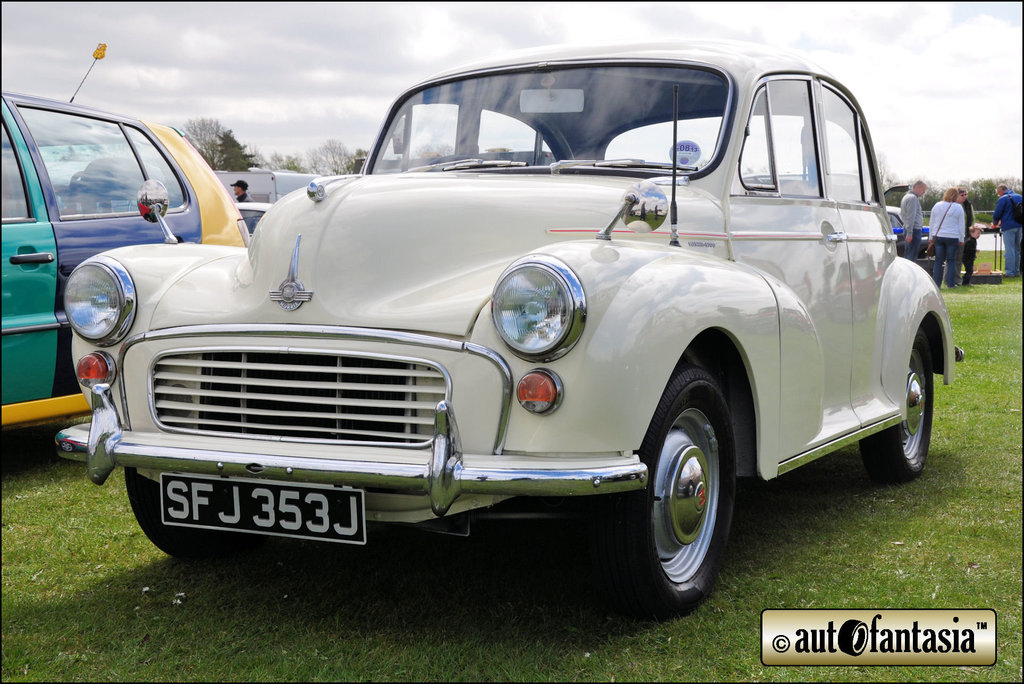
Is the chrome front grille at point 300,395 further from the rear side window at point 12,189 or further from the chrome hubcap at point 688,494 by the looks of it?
the rear side window at point 12,189

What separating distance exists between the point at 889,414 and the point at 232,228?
3.75 meters

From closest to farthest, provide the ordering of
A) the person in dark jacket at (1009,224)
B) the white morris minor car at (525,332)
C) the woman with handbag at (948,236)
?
the white morris minor car at (525,332) < the woman with handbag at (948,236) < the person in dark jacket at (1009,224)

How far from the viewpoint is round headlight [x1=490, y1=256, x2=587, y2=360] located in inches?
107

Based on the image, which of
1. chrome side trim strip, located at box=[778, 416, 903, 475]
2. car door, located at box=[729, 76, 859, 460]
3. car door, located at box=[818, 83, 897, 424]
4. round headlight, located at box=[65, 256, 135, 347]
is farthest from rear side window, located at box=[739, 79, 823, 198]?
round headlight, located at box=[65, 256, 135, 347]

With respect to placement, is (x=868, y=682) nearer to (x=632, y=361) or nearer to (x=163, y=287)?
(x=632, y=361)

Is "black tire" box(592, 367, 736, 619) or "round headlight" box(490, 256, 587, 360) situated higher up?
"round headlight" box(490, 256, 587, 360)

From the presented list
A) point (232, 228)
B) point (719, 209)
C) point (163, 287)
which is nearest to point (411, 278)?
point (163, 287)

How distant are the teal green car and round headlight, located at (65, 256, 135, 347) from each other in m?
1.64

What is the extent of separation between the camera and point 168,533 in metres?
3.73

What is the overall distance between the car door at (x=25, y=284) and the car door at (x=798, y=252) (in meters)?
3.28

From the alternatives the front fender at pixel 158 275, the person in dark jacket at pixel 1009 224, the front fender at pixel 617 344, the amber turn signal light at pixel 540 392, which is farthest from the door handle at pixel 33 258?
the person in dark jacket at pixel 1009 224

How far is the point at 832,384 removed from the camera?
4.20 m

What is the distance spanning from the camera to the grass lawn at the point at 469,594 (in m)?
2.90

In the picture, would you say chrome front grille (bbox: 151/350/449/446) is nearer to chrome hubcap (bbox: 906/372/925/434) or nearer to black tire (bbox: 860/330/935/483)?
black tire (bbox: 860/330/935/483)
